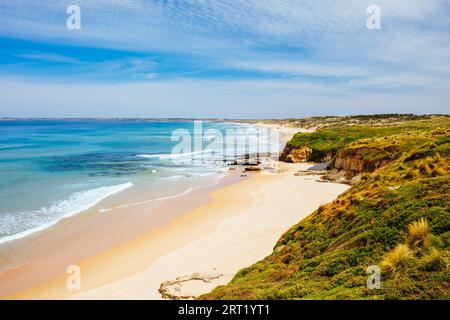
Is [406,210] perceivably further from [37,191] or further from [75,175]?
[75,175]

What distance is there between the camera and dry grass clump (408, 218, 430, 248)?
27.8 ft

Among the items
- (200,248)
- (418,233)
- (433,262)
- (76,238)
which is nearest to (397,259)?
(433,262)

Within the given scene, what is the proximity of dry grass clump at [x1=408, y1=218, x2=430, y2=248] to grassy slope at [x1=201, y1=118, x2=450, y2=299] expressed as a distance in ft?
0.32

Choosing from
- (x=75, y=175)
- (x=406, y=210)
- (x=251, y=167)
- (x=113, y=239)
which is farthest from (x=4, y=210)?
(x=251, y=167)

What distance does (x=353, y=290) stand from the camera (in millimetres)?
7410

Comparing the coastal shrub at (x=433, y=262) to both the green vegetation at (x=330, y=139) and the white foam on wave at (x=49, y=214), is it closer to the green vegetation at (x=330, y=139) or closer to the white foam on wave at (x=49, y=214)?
the white foam on wave at (x=49, y=214)

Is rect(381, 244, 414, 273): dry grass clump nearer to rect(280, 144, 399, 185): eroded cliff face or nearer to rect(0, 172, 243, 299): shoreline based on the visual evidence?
rect(0, 172, 243, 299): shoreline

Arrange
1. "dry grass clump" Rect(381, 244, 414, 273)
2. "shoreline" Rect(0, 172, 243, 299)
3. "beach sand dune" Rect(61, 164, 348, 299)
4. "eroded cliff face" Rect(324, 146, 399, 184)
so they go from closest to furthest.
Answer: "dry grass clump" Rect(381, 244, 414, 273) → "beach sand dune" Rect(61, 164, 348, 299) → "shoreline" Rect(0, 172, 243, 299) → "eroded cliff face" Rect(324, 146, 399, 184)

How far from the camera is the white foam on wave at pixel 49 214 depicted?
20.9 m

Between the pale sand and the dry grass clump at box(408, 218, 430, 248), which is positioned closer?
the dry grass clump at box(408, 218, 430, 248)

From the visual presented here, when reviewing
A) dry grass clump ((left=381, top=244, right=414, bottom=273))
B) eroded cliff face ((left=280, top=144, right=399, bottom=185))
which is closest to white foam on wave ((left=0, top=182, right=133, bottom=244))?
dry grass clump ((left=381, top=244, right=414, bottom=273))

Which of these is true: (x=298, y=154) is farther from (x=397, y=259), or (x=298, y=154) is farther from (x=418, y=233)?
(x=397, y=259)

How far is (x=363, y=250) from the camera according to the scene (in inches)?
365
